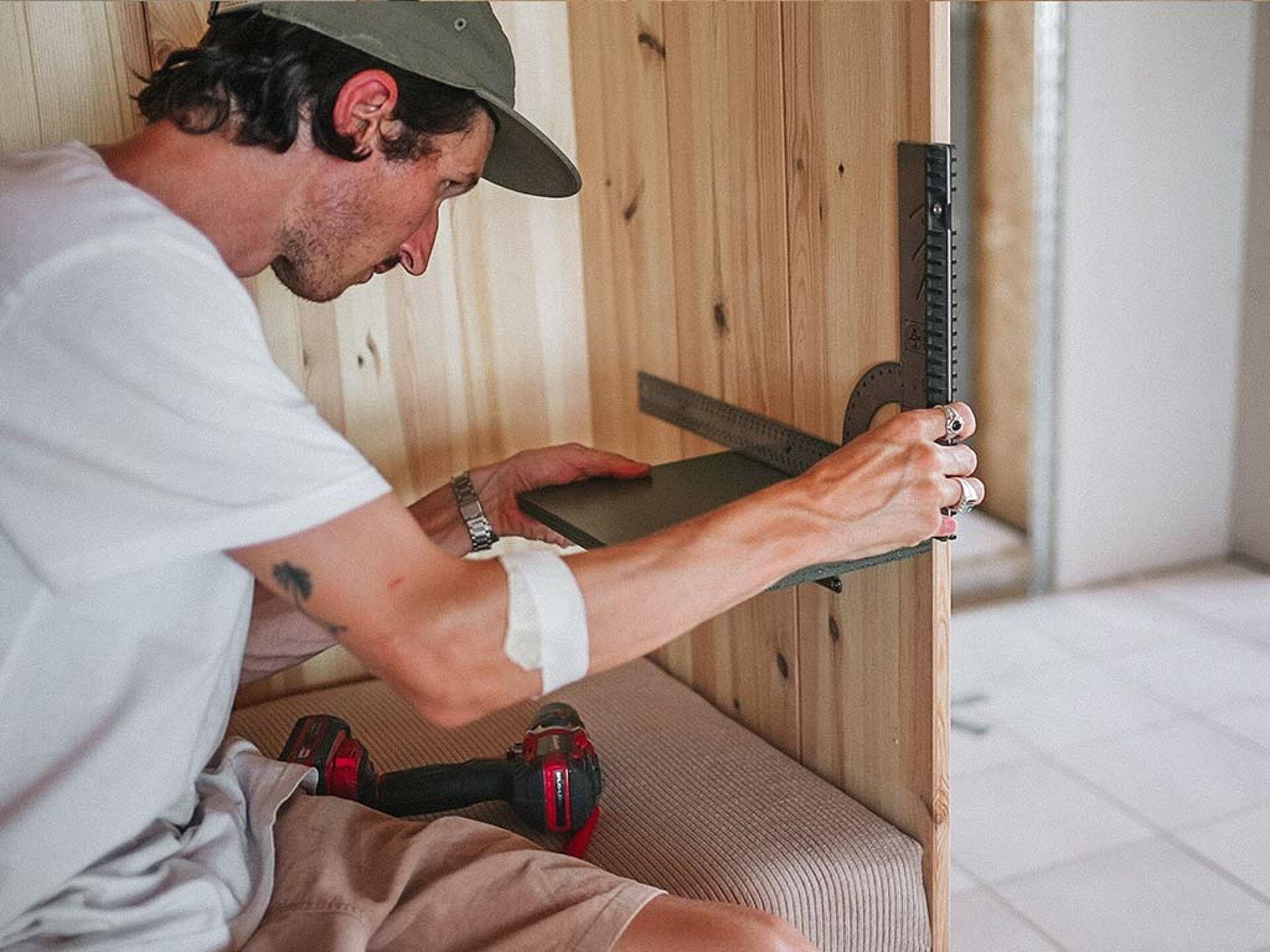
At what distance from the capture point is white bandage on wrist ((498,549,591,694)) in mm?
1197

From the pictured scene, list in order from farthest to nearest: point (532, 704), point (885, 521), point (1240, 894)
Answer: point (1240, 894), point (532, 704), point (885, 521)

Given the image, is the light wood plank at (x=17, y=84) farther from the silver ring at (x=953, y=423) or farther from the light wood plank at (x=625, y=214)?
the silver ring at (x=953, y=423)

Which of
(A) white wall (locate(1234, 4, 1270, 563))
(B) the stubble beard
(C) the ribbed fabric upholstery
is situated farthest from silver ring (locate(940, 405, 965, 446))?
(A) white wall (locate(1234, 4, 1270, 563))

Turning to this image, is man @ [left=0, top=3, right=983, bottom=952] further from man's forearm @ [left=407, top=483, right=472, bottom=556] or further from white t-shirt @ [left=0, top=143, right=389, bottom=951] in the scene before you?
man's forearm @ [left=407, top=483, right=472, bottom=556]

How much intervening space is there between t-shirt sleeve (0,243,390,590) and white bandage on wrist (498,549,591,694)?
16cm

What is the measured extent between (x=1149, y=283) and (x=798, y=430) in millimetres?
1989

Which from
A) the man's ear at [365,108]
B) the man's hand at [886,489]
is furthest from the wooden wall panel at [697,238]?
the man's ear at [365,108]

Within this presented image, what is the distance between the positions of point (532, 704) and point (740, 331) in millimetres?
604

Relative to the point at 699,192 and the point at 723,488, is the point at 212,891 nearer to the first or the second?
the point at 723,488

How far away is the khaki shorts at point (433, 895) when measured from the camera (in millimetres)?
1313

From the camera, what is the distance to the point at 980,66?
11.6 feet

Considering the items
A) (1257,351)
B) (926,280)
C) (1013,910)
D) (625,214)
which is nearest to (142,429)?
(926,280)

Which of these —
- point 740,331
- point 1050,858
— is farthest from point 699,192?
point 1050,858

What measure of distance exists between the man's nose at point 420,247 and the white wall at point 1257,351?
2510mm
